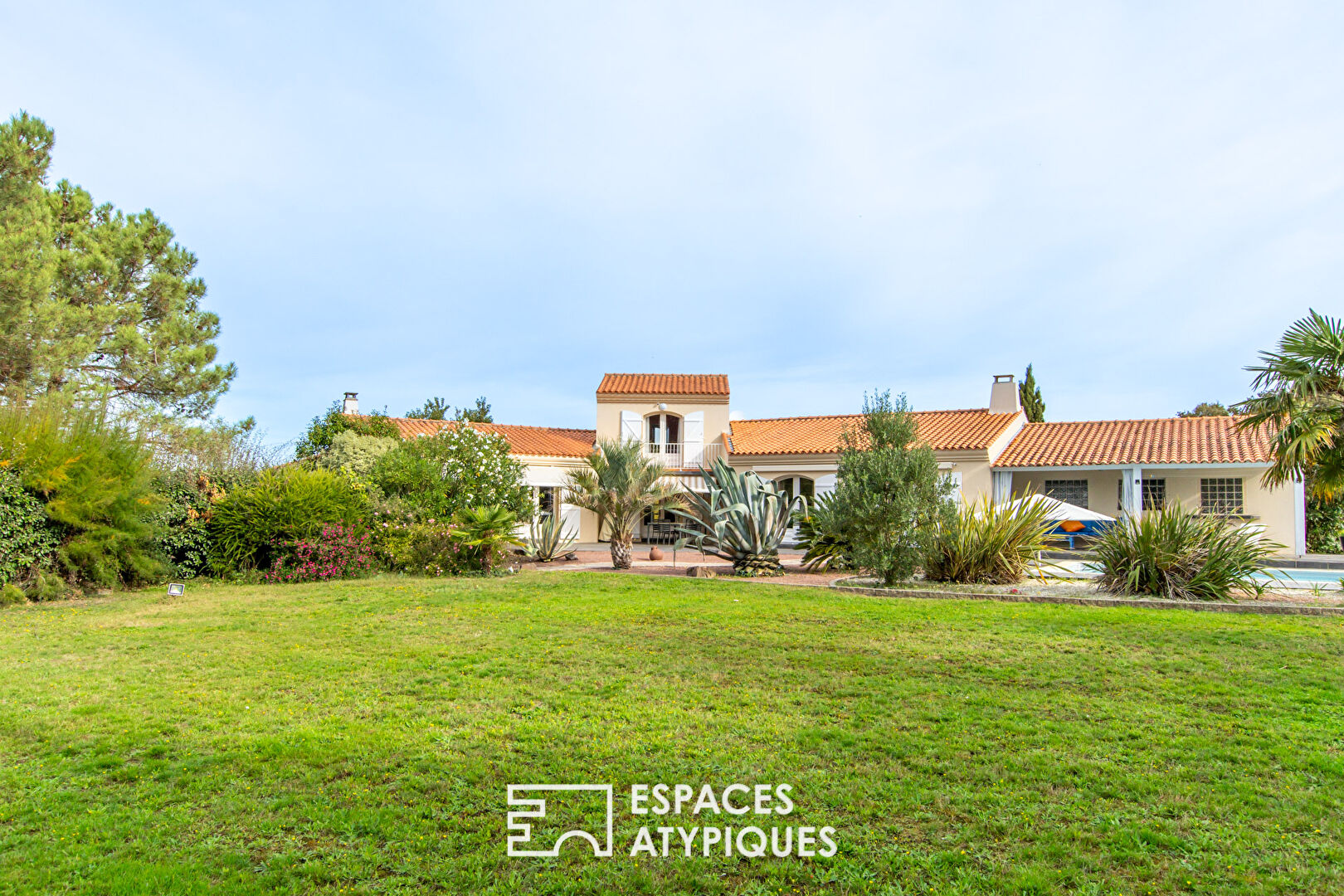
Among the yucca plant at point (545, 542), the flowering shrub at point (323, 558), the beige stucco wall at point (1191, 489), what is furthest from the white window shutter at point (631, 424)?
the flowering shrub at point (323, 558)

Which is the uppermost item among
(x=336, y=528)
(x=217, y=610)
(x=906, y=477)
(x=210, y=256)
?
(x=210, y=256)

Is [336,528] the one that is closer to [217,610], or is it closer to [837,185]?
[217,610]

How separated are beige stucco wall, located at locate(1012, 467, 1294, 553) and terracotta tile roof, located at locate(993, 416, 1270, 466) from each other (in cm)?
55

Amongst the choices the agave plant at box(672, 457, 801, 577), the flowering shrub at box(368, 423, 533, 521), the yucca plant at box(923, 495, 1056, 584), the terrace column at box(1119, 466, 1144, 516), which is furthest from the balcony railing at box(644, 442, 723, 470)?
the yucca plant at box(923, 495, 1056, 584)

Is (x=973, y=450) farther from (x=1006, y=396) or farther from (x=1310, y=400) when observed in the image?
(x=1310, y=400)

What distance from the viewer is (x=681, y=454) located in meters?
30.4

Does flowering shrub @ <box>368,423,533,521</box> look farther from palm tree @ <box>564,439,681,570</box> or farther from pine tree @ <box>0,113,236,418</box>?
pine tree @ <box>0,113,236,418</box>

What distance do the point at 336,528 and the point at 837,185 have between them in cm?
1241

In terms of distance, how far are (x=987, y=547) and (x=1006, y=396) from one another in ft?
54.1

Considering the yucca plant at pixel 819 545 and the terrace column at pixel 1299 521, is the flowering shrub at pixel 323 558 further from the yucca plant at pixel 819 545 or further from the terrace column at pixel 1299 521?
the terrace column at pixel 1299 521

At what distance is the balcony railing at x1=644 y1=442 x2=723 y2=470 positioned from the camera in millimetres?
30031

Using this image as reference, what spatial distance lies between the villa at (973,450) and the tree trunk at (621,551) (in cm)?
442

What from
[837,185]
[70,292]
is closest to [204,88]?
[837,185]

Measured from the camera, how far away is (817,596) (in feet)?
41.5
